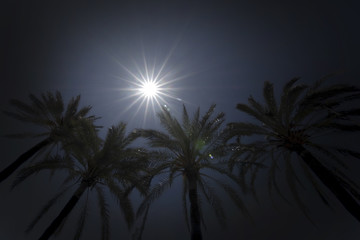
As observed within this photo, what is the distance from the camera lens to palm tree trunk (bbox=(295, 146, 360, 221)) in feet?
24.4

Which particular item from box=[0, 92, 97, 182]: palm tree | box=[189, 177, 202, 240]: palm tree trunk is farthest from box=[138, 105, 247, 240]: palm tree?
box=[0, 92, 97, 182]: palm tree

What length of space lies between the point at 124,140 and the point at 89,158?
6.67ft

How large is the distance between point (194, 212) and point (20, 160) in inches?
398

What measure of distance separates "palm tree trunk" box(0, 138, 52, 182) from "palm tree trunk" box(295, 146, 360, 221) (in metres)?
14.8

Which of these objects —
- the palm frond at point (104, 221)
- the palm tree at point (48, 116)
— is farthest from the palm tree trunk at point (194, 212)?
the palm tree at point (48, 116)

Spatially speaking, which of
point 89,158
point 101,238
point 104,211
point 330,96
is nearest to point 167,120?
point 89,158

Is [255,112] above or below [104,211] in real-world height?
above

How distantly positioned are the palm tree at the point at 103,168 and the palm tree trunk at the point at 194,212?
2178mm

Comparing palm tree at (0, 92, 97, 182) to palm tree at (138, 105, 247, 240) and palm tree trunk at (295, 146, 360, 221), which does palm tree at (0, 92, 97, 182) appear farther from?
palm tree trunk at (295, 146, 360, 221)

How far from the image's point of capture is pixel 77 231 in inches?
360

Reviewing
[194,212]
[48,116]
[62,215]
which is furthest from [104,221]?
[48,116]

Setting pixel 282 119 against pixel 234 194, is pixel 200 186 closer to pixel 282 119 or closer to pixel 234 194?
pixel 234 194

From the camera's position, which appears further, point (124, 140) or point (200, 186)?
point (124, 140)

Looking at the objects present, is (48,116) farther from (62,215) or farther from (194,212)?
(194,212)
